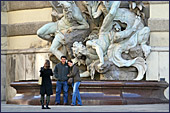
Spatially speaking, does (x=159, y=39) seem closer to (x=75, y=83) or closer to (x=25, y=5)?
(x=75, y=83)

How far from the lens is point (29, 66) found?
2167cm

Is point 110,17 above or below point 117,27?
above

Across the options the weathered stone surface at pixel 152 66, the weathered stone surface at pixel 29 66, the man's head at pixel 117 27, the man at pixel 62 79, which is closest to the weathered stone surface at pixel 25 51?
the weathered stone surface at pixel 29 66

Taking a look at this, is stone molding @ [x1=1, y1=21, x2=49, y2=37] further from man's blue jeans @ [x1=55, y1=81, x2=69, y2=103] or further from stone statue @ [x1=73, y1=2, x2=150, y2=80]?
man's blue jeans @ [x1=55, y1=81, x2=69, y2=103]

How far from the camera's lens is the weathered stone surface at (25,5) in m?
21.8

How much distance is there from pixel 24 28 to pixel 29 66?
1.44 meters

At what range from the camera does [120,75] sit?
19.5 m

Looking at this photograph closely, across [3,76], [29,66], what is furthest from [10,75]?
[29,66]

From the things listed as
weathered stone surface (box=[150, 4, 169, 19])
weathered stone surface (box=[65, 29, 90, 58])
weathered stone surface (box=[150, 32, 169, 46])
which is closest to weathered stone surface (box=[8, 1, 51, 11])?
weathered stone surface (box=[65, 29, 90, 58])

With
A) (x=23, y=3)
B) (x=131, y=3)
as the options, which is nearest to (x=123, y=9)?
(x=131, y=3)

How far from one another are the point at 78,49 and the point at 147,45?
7.72ft

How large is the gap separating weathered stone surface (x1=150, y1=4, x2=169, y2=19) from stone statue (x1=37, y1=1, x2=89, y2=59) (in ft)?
7.35

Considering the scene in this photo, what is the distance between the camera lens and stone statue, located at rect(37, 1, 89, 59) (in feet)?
64.7

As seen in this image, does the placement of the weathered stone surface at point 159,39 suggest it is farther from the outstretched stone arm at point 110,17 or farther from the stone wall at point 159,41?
the outstretched stone arm at point 110,17
